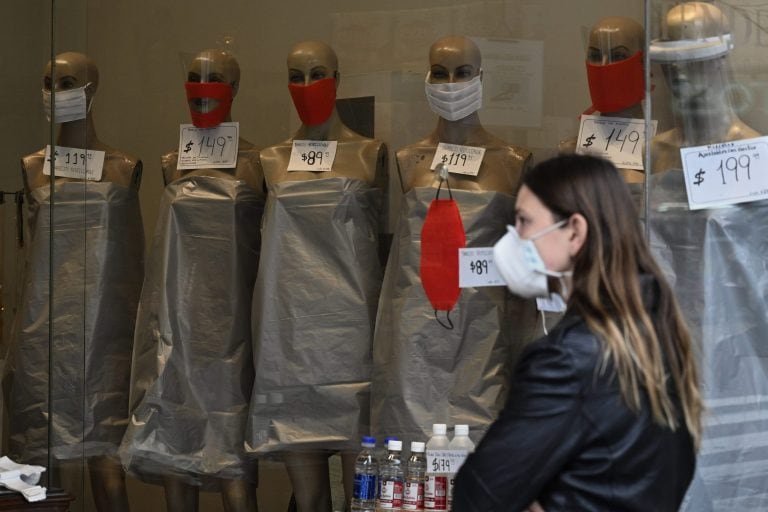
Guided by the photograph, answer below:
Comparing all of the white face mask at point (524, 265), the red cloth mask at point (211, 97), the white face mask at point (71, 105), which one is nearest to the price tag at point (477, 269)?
the red cloth mask at point (211, 97)

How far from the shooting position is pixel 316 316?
133 inches

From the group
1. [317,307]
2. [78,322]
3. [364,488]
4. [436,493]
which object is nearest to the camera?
[436,493]

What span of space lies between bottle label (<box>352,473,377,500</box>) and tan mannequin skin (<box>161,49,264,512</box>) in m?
0.55

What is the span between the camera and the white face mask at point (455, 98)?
322 centimetres

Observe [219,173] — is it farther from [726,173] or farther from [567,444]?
[567,444]

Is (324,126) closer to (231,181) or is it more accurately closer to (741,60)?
(231,181)

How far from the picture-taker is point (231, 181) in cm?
356

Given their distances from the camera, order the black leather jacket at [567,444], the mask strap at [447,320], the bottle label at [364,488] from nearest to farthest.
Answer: the black leather jacket at [567,444]
the bottle label at [364,488]
the mask strap at [447,320]

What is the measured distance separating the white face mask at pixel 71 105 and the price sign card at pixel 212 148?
35cm

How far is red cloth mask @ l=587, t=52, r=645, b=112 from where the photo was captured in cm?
296

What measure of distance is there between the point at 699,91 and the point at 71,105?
6.48 feet

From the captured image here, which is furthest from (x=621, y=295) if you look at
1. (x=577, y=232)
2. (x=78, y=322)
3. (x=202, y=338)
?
(x=78, y=322)

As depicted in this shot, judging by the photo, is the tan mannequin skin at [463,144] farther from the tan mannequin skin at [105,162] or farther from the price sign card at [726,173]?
the tan mannequin skin at [105,162]

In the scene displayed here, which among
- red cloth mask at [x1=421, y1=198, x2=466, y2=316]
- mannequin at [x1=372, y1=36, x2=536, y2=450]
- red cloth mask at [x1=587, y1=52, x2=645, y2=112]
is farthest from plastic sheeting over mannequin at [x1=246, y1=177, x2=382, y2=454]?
red cloth mask at [x1=587, y1=52, x2=645, y2=112]
